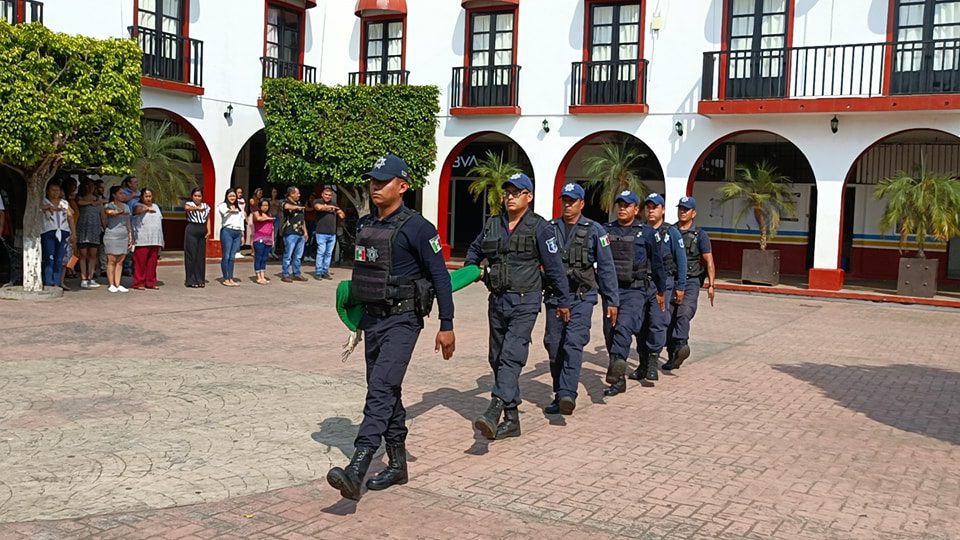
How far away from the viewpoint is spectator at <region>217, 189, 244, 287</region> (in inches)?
641

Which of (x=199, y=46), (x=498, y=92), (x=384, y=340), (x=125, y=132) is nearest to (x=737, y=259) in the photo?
(x=498, y=92)

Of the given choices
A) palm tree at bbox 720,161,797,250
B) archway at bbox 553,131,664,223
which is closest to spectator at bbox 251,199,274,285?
archway at bbox 553,131,664,223

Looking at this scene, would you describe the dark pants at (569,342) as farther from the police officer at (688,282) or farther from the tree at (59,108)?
the tree at (59,108)

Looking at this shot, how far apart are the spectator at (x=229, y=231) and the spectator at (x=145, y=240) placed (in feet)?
4.57

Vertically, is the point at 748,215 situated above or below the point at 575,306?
above

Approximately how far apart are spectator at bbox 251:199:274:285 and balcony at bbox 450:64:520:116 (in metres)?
6.36

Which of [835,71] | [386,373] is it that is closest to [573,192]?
[386,373]

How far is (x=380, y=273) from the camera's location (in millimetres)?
5230

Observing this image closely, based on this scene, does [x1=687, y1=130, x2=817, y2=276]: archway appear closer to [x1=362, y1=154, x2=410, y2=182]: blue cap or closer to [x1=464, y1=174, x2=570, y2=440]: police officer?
[x1=464, y1=174, x2=570, y2=440]: police officer

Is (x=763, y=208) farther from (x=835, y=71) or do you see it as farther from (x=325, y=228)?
(x=325, y=228)

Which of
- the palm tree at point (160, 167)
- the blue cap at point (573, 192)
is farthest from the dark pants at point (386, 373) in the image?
the palm tree at point (160, 167)

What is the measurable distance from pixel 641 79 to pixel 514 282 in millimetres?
14357

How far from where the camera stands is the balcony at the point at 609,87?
19.9m

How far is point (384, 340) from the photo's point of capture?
5250 millimetres
